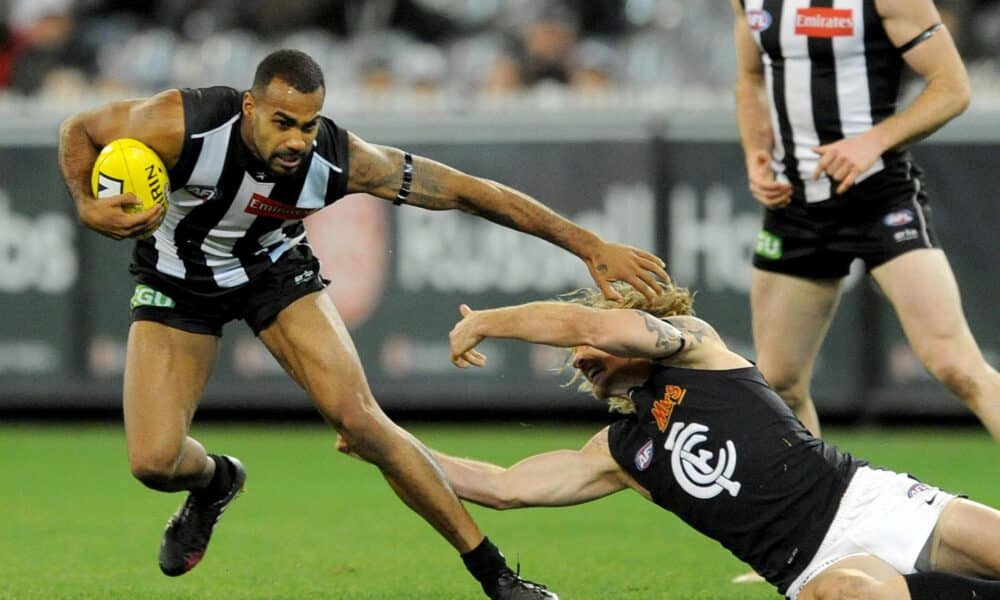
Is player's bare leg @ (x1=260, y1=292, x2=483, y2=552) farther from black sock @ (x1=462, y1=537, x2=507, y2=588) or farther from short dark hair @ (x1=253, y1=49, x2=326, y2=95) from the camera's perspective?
short dark hair @ (x1=253, y1=49, x2=326, y2=95)

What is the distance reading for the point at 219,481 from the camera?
6.54 m

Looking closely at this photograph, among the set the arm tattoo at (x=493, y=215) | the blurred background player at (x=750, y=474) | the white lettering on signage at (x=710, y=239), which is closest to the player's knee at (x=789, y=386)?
the blurred background player at (x=750, y=474)

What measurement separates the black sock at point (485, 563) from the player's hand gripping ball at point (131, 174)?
1.57m

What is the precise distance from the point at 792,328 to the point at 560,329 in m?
1.92

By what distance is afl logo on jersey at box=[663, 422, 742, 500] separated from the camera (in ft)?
16.9

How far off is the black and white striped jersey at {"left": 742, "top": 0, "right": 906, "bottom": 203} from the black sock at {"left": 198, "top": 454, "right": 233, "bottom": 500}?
8.40 feet

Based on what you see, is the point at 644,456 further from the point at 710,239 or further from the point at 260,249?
the point at 710,239

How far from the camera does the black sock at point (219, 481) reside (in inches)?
256

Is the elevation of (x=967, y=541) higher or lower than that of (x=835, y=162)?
lower

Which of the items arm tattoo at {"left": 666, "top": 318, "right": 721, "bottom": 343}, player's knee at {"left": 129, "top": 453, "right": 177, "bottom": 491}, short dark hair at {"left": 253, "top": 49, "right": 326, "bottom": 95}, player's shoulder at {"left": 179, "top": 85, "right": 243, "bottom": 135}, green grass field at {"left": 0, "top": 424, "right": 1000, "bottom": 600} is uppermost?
short dark hair at {"left": 253, "top": 49, "right": 326, "bottom": 95}

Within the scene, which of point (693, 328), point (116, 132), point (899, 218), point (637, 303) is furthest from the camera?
point (899, 218)

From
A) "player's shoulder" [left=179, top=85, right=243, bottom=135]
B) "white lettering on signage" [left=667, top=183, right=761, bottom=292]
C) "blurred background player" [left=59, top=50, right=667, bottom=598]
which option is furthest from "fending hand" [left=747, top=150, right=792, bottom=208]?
"white lettering on signage" [left=667, top=183, right=761, bottom=292]

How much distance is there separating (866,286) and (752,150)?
4.57 m

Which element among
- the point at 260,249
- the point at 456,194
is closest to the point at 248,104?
the point at 260,249
